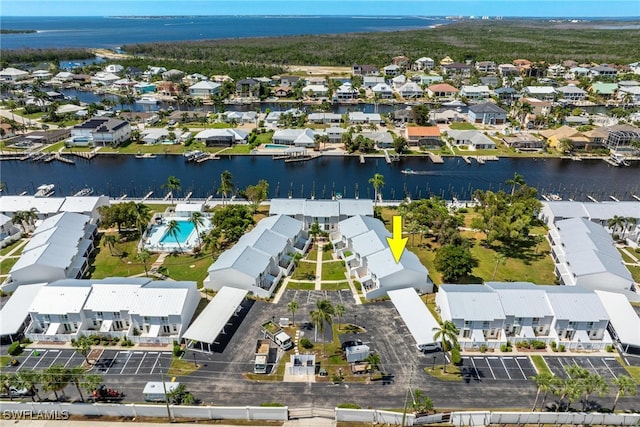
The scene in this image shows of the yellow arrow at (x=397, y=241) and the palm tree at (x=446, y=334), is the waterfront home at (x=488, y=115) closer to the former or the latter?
the yellow arrow at (x=397, y=241)

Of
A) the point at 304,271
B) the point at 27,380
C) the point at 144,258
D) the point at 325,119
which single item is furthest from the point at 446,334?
the point at 325,119

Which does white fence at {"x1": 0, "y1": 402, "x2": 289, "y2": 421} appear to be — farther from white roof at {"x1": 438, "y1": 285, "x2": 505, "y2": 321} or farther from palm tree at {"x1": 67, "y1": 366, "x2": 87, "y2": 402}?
white roof at {"x1": 438, "y1": 285, "x2": 505, "y2": 321}

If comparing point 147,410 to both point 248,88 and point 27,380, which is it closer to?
point 27,380

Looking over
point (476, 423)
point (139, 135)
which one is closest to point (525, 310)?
point (476, 423)

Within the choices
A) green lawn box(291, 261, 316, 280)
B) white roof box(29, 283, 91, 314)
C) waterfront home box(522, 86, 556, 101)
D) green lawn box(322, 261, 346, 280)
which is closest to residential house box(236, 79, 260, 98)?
waterfront home box(522, 86, 556, 101)

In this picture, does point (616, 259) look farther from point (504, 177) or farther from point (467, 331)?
point (504, 177)

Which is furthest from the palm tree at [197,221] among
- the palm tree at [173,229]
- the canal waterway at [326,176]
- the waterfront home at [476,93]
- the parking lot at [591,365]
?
the waterfront home at [476,93]
